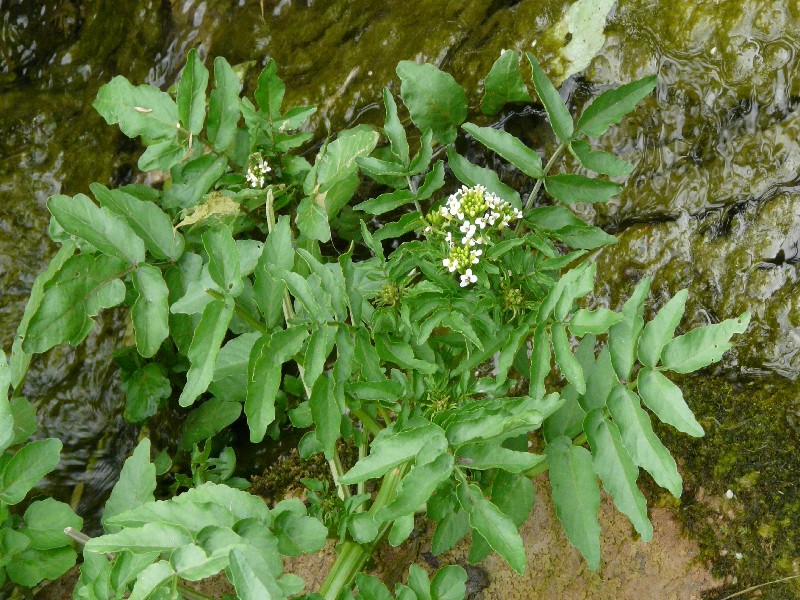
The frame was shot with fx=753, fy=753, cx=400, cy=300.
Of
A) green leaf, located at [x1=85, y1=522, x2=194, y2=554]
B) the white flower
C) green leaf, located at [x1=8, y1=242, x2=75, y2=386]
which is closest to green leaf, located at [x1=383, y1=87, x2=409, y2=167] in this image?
the white flower

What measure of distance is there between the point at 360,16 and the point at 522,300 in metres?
1.73

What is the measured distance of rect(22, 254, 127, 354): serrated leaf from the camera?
202cm

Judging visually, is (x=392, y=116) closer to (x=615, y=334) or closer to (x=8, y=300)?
(x=615, y=334)

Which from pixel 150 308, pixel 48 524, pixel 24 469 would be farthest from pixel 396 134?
pixel 48 524

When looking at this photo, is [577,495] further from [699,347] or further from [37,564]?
[37,564]

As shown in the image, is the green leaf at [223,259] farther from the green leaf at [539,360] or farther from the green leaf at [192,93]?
the green leaf at [539,360]

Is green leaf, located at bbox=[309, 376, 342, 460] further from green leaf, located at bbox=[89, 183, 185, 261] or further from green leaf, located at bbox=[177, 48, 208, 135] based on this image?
green leaf, located at bbox=[177, 48, 208, 135]

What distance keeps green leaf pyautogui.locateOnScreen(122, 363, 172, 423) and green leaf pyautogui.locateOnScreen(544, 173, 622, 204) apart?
162cm

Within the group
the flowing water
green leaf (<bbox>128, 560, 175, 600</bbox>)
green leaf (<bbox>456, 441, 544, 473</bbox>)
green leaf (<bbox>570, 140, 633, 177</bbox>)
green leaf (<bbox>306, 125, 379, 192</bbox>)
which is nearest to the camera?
green leaf (<bbox>128, 560, 175, 600</bbox>)

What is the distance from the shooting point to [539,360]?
180 centimetres

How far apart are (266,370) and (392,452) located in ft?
1.29

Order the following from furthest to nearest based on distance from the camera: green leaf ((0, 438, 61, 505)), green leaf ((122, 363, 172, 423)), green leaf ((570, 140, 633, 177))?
green leaf ((122, 363, 172, 423)) → green leaf ((570, 140, 633, 177)) → green leaf ((0, 438, 61, 505))

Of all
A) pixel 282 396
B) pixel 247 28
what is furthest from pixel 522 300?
pixel 247 28

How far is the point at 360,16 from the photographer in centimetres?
318
